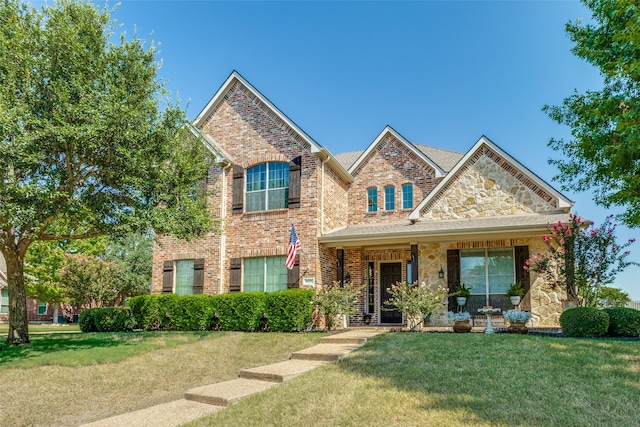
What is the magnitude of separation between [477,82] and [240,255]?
9816 mm

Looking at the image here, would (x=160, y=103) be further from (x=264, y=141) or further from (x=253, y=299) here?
(x=253, y=299)

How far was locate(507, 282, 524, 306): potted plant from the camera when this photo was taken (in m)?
13.1

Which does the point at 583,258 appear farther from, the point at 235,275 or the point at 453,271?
the point at 235,275

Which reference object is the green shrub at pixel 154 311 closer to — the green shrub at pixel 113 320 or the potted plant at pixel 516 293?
the green shrub at pixel 113 320

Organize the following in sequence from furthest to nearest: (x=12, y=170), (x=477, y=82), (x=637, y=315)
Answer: (x=477, y=82), (x=637, y=315), (x=12, y=170)

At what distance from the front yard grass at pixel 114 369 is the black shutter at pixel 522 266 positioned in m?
6.28

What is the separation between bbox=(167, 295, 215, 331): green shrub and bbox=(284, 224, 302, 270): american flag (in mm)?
2881

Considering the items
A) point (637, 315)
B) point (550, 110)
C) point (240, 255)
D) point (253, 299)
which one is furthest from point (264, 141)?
point (637, 315)

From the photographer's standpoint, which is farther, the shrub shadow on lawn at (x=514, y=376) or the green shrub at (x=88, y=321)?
the green shrub at (x=88, y=321)

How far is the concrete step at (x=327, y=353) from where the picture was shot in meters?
9.08

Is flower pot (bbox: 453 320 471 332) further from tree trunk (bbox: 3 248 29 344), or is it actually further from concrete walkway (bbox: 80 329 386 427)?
tree trunk (bbox: 3 248 29 344)

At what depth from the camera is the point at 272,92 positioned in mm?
16812

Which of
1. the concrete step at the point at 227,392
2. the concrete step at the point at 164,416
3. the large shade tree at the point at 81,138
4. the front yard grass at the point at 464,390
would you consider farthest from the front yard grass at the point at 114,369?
the front yard grass at the point at 464,390

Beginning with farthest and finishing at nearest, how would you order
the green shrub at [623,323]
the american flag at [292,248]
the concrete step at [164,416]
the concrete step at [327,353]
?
the american flag at [292,248] < the green shrub at [623,323] < the concrete step at [327,353] < the concrete step at [164,416]
